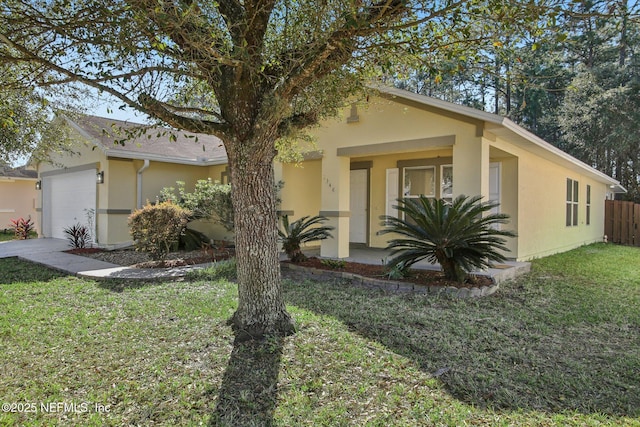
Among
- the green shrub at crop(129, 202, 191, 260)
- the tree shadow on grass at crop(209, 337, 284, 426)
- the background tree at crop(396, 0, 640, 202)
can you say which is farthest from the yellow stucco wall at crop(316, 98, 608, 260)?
the background tree at crop(396, 0, 640, 202)

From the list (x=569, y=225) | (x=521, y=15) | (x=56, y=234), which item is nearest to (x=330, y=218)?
(x=521, y=15)

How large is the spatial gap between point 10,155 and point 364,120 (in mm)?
7368

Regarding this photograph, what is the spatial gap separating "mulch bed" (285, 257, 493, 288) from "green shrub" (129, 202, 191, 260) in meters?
3.07

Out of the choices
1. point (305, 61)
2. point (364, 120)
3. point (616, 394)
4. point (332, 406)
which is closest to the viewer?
point (332, 406)

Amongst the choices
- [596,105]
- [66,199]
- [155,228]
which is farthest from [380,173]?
[596,105]

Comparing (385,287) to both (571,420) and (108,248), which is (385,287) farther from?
(108,248)

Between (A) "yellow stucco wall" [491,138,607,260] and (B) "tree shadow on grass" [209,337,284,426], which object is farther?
(A) "yellow stucco wall" [491,138,607,260]

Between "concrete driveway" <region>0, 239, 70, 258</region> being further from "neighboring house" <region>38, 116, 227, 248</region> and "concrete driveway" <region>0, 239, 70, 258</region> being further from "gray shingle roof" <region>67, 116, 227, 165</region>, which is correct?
"gray shingle roof" <region>67, 116, 227, 165</region>

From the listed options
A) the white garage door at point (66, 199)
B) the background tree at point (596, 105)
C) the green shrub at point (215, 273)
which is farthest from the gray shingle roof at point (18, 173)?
the background tree at point (596, 105)

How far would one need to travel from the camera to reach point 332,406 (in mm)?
2842

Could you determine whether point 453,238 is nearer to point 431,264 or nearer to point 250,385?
point 431,264

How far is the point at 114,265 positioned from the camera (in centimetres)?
→ 880

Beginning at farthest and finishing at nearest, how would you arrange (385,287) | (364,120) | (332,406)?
(364,120) < (385,287) < (332,406)

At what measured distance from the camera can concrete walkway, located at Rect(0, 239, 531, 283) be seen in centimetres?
738
